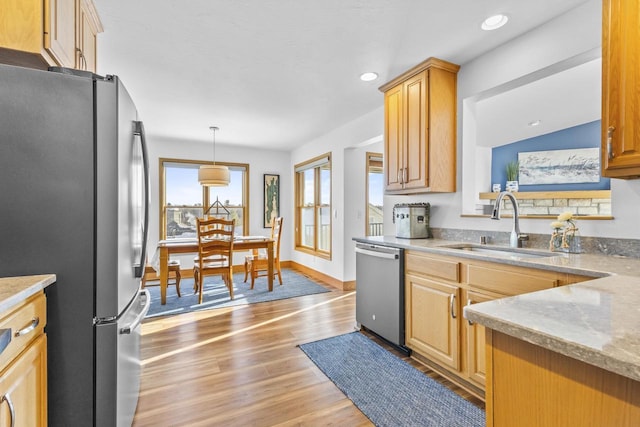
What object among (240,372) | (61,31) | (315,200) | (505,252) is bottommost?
(240,372)

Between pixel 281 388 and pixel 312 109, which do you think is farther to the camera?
pixel 312 109

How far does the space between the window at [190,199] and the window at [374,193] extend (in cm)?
245

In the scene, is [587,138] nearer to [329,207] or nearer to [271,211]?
[329,207]

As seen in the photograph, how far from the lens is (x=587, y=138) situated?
408 cm

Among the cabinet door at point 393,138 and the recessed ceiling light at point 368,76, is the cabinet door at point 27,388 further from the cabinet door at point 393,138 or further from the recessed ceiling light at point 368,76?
the recessed ceiling light at point 368,76

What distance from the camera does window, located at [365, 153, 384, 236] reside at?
475 cm

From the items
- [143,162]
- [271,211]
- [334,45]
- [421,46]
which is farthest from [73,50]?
[271,211]

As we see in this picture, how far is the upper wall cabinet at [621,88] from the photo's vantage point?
135 centimetres

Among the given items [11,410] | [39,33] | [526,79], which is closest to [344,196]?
[526,79]

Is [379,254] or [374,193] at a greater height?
[374,193]

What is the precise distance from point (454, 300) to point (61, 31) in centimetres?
257

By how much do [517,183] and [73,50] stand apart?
17.1 ft

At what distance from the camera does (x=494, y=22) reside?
202cm

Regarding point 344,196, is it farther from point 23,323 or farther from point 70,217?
point 23,323
